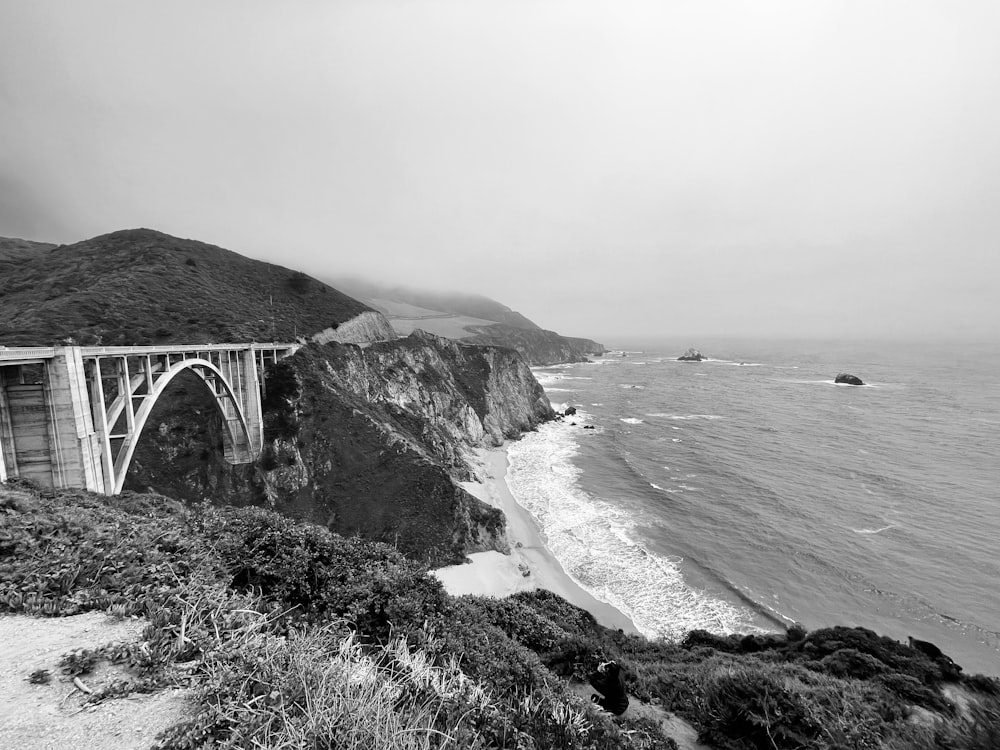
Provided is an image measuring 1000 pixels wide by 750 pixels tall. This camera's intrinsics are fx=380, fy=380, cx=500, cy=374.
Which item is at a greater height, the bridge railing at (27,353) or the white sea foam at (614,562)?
the bridge railing at (27,353)

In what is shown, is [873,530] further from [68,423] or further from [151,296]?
[151,296]

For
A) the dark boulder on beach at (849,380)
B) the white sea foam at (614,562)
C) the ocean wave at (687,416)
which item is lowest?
the white sea foam at (614,562)

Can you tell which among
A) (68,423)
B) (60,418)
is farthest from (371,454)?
(60,418)

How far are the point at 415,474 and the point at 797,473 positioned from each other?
3367cm

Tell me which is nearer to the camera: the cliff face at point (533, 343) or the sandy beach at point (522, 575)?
the sandy beach at point (522, 575)

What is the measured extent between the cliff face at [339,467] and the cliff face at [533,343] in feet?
308

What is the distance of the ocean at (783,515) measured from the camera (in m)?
18.9

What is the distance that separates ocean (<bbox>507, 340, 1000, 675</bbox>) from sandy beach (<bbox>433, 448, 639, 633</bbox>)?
2.73 ft

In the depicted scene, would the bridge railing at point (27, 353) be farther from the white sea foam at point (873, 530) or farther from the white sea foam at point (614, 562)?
the white sea foam at point (873, 530)

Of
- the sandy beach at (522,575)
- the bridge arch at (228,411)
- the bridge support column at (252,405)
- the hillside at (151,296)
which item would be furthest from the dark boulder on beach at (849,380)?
the bridge arch at (228,411)

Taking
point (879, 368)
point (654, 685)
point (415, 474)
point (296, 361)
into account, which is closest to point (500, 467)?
point (415, 474)

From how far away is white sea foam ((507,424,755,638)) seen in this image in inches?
734

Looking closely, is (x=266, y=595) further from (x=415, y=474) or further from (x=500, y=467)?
(x=500, y=467)

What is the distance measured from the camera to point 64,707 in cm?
268
